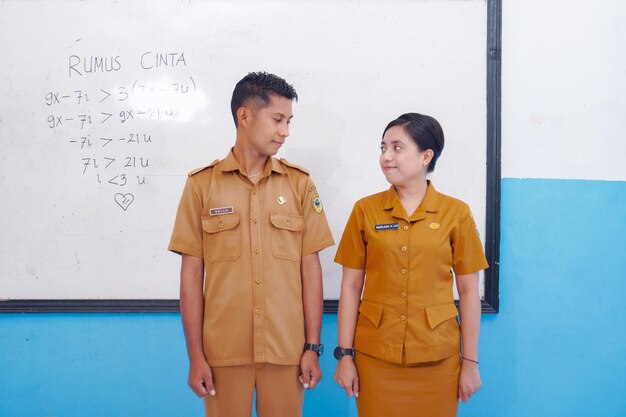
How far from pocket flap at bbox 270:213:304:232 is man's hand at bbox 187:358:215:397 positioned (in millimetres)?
450

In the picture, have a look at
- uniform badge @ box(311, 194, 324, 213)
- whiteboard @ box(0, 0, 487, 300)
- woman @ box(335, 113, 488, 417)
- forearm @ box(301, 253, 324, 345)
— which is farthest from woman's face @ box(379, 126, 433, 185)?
whiteboard @ box(0, 0, 487, 300)

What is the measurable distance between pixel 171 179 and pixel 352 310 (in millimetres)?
928

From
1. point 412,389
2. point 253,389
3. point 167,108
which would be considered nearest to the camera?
point 412,389

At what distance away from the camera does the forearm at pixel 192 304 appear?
132 cm

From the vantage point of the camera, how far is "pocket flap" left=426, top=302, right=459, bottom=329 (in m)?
1.23

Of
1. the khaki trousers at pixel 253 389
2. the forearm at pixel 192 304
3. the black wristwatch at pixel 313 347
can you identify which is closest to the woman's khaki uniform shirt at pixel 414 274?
the black wristwatch at pixel 313 347

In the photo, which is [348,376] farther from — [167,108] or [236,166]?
[167,108]

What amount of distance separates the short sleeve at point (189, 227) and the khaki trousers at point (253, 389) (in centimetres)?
36

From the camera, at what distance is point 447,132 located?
5.88 ft

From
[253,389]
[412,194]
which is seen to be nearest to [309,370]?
[253,389]

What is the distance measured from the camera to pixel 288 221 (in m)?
1.38

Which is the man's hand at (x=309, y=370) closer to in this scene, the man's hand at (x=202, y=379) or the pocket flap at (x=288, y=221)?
the man's hand at (x=202, y=379)

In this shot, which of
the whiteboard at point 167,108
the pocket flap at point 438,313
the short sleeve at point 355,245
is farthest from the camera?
the whiteboard at point 167,108

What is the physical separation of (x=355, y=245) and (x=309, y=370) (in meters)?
0.39
